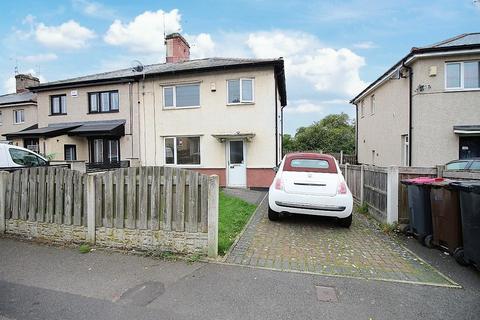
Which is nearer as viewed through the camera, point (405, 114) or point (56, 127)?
point (405, 114)

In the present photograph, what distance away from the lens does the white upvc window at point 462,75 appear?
12.0 metres

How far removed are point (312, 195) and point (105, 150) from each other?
1382 cm

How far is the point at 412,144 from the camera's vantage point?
505 inches

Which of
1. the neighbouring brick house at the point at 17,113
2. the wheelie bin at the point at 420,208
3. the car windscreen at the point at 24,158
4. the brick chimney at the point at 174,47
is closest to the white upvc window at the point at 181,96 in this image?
the brick chimney at the point at 174,47

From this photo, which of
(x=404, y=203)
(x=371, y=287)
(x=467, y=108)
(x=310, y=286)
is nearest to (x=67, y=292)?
(x=310, y=286)

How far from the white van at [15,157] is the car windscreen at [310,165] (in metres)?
8.57

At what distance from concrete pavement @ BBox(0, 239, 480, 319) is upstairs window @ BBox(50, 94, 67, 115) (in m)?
15.6

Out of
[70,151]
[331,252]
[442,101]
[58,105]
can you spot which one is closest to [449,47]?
[442,101]

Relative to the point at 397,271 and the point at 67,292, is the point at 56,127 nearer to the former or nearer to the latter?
the point at 67,292

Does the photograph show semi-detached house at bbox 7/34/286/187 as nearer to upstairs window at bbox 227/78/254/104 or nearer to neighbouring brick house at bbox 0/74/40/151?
upstairs window at bbox 227/78/254/104

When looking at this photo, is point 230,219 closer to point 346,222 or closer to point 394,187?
point 346,222

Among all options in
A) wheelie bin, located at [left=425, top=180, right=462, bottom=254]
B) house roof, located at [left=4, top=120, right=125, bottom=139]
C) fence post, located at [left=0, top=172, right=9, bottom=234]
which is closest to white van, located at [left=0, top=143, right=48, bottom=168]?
fence post, located at [left=0, top=172, right=9, bottom=234]

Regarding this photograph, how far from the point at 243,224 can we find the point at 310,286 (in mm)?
3278

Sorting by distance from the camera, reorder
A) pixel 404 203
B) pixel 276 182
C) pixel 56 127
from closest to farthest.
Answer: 1. pixel 404 203
2. pixel 276 182
3. pixel 56 127
